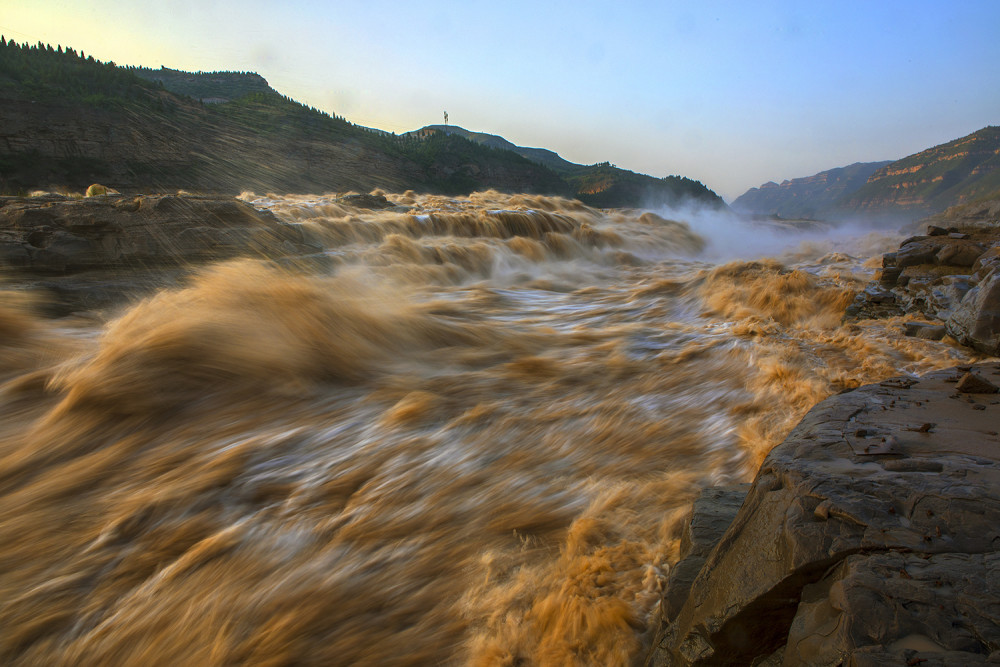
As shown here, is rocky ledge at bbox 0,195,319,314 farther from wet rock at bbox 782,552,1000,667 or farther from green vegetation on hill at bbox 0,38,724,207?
green vegetation on hill at bbox 0,38,724,207

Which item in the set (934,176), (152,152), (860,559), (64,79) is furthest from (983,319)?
(934,176)

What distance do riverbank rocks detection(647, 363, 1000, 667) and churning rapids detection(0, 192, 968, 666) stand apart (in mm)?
426

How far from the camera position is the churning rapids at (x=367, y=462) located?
5.19 feet

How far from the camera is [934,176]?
75.5 m

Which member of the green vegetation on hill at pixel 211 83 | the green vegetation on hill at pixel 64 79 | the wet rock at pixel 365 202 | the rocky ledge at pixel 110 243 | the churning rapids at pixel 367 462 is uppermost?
the green vegetation on hill at pixel 211 83

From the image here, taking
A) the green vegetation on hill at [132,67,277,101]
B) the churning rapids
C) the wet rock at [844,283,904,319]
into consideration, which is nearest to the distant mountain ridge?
the wet rock at [844,283,904,319]

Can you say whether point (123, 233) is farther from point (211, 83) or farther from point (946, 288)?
point (211, 83)

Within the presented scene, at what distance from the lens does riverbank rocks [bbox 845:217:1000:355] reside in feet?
11.1

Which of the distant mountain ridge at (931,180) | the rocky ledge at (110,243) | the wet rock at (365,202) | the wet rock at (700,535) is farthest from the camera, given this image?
the distant mountain ridge at (931,180)

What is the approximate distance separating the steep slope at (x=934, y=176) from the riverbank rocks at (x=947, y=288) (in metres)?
67.2

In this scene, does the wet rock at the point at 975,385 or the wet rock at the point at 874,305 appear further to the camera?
the wet rock at the point at 874,305

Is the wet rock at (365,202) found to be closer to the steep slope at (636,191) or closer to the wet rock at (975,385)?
the wet rock at (975,385)

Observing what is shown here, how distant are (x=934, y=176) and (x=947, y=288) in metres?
97.5

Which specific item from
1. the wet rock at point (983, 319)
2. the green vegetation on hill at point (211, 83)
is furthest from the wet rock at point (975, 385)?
the green vegetation on hill at point (211, 83)
